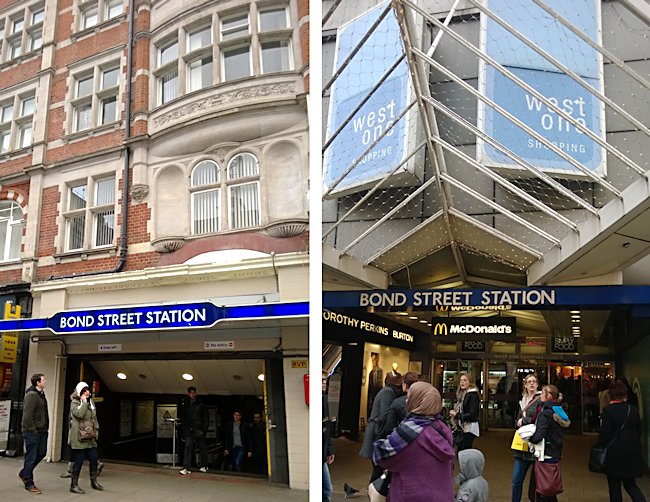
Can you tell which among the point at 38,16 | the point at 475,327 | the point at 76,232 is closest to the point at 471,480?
the point at 76,232

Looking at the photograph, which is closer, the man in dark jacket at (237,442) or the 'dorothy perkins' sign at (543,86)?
the man in dark jacket at (237,442)

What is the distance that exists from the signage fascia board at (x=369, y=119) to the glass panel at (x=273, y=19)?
1.42 metres

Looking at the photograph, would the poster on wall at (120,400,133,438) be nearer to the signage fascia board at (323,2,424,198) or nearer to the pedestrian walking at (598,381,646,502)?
the signage fascia board at (323,2,424,198)

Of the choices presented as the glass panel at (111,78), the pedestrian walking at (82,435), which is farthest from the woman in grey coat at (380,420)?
the glass panel at (111,78)

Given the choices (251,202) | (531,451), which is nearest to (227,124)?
(251,202)

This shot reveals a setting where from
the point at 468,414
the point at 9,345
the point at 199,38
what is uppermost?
the point at 199,38

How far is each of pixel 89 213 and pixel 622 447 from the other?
2296mm

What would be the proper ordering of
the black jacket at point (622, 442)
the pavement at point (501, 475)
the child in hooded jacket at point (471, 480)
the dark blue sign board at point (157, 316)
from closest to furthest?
the dark blue sign board at point (157, 316)
the child in hooded jacket at point (471, 480)
the black jacket at point (622, 442)
the pavement at point (501, 475)

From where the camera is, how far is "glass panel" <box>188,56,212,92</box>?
1.26 metres

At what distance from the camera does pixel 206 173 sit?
49.9 inches

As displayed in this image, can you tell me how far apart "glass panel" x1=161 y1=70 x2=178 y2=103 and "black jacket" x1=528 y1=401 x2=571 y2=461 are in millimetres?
1739

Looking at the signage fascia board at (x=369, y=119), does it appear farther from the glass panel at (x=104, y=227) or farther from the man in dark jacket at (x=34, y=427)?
the man in dark jacket at (x=34, y=427)

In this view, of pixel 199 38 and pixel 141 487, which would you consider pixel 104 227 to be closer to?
pixel 199 38

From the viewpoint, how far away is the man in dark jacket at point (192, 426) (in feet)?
4.72
